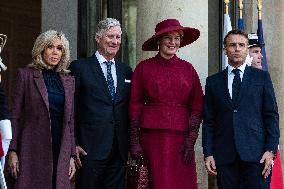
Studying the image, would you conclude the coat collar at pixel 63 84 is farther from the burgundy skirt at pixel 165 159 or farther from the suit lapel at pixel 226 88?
the suit lapel at pixel 226 88

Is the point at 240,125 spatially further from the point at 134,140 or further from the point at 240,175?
the point at 134,140

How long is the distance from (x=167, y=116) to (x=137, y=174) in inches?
21.5

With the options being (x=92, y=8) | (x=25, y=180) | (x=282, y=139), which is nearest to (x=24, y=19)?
(x=92, y=8)

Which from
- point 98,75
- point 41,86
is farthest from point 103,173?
point 41,86

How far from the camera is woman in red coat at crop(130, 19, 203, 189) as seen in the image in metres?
6.18

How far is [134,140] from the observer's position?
616 centimetres

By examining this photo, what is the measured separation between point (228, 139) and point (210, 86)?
48 centimetres

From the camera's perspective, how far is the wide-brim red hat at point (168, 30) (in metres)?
6.27

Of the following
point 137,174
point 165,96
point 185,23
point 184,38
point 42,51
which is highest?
point 185,23

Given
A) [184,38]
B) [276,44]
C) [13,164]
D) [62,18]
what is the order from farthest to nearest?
[276,44], [62,18], [184,38], [13,164]

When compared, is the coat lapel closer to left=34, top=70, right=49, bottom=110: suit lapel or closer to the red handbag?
left=34, top=70, right=49, bottom=110: suit lapel

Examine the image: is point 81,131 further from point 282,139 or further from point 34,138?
point 282,139

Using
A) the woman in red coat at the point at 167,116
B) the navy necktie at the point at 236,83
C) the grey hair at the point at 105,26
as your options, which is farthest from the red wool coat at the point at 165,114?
the grey hair at the point at 105,26

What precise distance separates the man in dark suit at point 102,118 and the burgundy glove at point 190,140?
498mm
